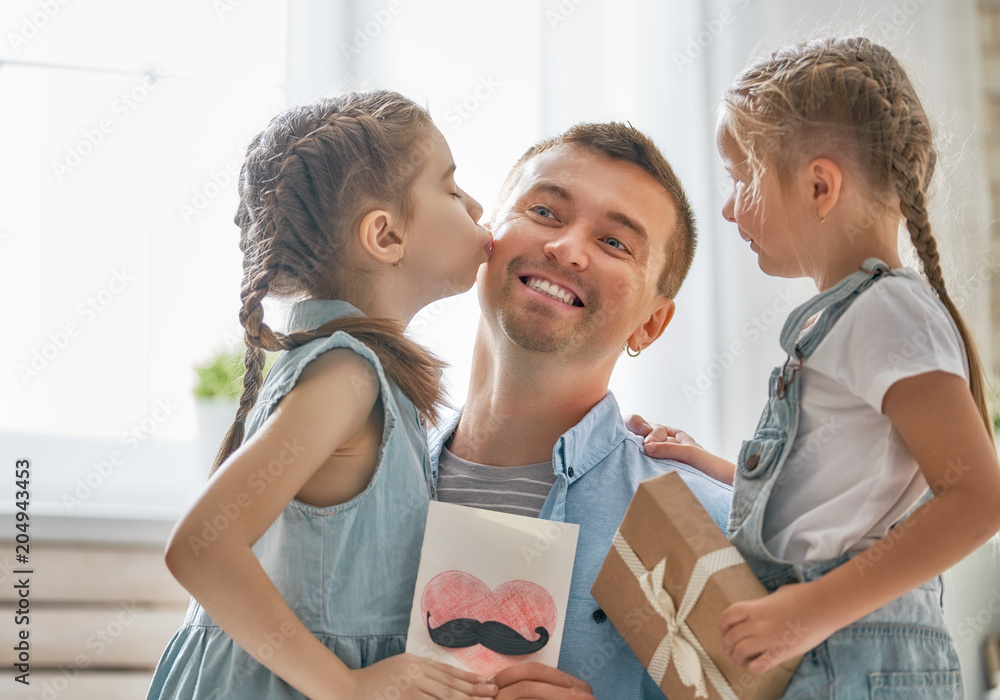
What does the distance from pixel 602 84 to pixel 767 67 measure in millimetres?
1000

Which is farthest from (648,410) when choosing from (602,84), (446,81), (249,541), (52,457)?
(52,457)

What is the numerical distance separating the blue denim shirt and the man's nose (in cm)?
25

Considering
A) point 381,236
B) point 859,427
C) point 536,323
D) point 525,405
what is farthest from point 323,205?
point 859,427

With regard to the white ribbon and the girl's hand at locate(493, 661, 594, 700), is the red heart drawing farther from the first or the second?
the white ribbon

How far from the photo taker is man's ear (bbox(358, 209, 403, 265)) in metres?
1.10

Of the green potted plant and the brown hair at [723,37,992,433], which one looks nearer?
the brown hair at [723,37,992,433]

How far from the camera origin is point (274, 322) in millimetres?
1324

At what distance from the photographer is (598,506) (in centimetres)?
121

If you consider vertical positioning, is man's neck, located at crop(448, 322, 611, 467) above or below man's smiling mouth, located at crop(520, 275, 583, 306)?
below

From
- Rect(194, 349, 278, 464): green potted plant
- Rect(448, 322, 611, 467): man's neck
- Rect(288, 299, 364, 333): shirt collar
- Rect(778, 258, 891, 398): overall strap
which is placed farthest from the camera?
Rect(194, 349, 278, 464): green potted plant

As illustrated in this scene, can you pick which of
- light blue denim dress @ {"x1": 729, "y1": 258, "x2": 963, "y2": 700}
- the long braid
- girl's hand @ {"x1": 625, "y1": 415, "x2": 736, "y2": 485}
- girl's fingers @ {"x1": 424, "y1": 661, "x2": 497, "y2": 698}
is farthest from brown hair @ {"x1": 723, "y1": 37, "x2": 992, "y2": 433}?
girl's fingers @ {"x1": 424, "y1": 661, "x2": 497, "y2": 698}

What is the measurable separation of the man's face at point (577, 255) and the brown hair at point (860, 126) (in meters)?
0.33

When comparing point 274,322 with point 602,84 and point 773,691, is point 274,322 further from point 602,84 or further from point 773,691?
point 602,84

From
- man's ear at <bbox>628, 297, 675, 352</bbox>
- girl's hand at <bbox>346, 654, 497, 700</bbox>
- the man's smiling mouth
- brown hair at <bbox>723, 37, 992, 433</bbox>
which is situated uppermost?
brown hair at <bbox>723, 37, 992, 433</bbox>
